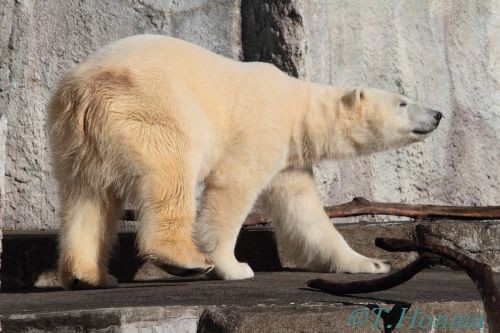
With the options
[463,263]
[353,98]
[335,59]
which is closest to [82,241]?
[353,98]

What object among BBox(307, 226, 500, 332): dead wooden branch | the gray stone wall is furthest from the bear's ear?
BBox(307, 226, 500, 332): dead wooden branch

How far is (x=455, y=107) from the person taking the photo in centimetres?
677

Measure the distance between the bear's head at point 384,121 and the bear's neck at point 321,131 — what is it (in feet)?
0.14

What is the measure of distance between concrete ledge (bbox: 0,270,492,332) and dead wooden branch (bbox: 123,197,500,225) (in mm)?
1746

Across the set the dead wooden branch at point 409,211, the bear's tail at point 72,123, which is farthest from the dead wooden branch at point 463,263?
the dead wooden branch at point 409,211

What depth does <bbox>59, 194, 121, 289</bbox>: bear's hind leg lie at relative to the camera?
392cm

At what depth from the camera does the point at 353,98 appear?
4.94m

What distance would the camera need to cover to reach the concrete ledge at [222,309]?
9.16 feet

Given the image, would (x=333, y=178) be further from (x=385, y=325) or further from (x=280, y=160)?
(x=385, y=325)

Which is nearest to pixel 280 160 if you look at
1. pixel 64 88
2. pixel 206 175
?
pixel 206 175

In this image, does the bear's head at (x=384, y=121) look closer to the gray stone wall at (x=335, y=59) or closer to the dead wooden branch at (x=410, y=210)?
the dead wooden branch at (x=410, y=210)

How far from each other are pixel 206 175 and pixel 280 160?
40 centimetres

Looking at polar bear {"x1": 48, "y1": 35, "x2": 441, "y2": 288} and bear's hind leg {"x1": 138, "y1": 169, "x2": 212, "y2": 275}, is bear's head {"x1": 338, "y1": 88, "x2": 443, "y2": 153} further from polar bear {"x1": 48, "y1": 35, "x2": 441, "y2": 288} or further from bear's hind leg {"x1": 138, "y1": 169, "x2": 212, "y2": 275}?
bear's hind leg {"x1": 138, "y1": 169, "x2": 212, "y2": 275}

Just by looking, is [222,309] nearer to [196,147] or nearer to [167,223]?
[167,223]
